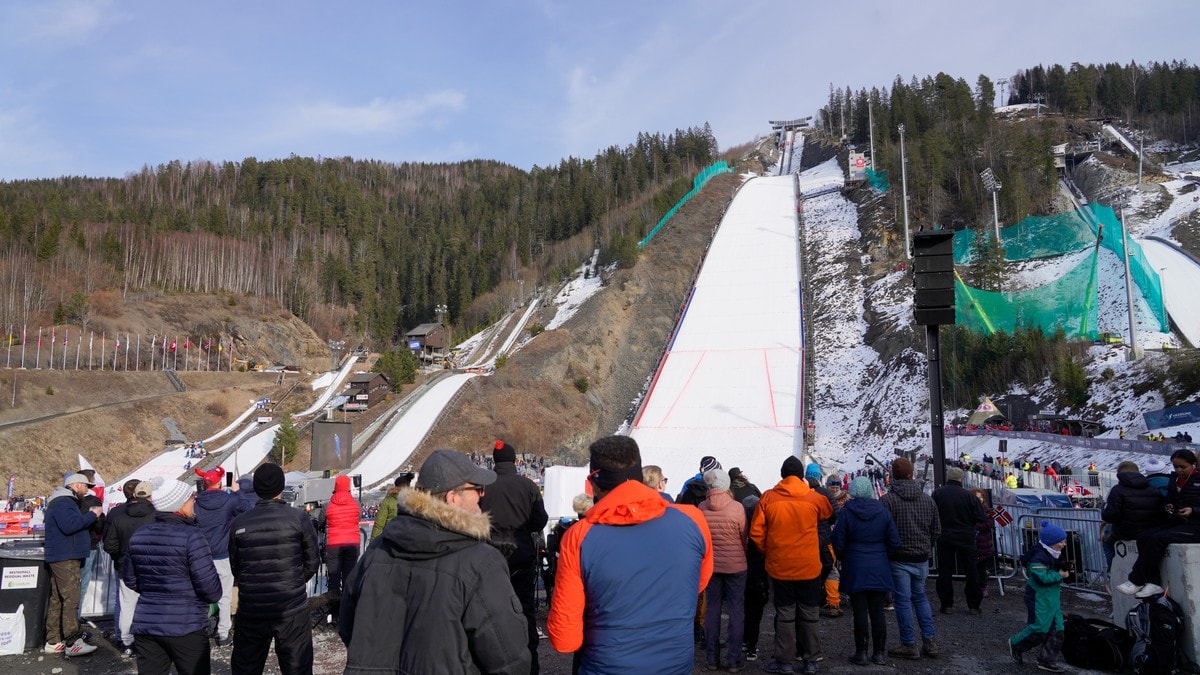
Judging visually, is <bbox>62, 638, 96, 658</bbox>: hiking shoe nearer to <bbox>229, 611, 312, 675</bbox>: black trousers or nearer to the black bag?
<bbox>229, 611, 312, 675</bbox>: black trousers

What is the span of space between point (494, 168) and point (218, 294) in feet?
248

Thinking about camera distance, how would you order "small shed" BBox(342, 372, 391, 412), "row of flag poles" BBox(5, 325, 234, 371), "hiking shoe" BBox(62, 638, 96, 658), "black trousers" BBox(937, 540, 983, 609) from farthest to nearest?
"row of flag poles" BBox(5, 325, 234, 371)
"small shed" BBox(342, 372, 391, 412)
"black trousers" BBox(937, 540, 983, 609)
"hiking shoe" BBox(62, 638, 96, 658)

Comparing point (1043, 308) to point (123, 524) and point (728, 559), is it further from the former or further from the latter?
point (123, 524)

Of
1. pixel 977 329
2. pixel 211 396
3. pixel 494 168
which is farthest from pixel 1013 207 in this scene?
pixel 494 168

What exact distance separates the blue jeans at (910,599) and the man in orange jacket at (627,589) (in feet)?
13.3

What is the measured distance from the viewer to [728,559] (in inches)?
240

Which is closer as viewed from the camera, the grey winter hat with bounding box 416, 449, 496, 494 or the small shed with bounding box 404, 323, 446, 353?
the grey winter hat with bounding box 416, 449, 496, 494

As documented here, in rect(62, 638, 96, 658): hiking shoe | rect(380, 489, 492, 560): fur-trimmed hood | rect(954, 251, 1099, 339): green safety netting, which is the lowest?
rect(62, 638, 96, 658): hiking shoe

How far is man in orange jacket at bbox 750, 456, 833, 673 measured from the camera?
19.6 ft

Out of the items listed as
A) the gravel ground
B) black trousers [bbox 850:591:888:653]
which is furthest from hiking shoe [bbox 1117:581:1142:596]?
black trousers [bbox 850:591:888:653]

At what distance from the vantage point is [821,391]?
109 feet

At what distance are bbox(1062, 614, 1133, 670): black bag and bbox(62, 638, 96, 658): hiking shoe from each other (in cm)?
872

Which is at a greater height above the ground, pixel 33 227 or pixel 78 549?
pixel 33 227

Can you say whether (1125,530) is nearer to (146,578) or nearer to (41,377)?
(146,578)
